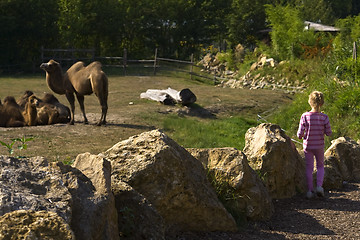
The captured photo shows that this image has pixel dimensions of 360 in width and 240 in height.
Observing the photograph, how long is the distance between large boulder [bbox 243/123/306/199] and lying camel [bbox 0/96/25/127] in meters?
8.77

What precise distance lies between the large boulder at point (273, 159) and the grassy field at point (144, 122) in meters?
3.97

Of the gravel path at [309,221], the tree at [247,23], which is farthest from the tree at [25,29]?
the gravel path at [309,221]

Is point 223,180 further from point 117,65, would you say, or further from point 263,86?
point 117,65

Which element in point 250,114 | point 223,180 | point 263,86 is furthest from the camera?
point 263,86

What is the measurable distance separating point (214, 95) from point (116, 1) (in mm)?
Answer: 19511

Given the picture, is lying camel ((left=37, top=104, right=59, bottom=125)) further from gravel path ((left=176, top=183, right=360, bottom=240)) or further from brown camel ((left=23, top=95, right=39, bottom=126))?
gravel path ((left=176, top=183, right=360, bottom=240))

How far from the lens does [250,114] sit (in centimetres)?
1917

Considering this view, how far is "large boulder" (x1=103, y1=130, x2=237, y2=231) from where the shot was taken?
15.5 ft

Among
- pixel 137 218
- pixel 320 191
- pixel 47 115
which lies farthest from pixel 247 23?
pixel 137 218

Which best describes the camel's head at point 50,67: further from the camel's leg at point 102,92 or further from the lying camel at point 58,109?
the camel's leg at point 102,92

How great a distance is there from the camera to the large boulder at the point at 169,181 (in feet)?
15.5

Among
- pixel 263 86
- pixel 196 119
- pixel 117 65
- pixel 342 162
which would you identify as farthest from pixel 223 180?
pixel 117 65

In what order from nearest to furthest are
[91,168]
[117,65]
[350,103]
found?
[91,168]
[350,103]
[117,65]

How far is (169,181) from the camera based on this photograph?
4746 mm
